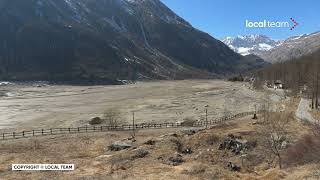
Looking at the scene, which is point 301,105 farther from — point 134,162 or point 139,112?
point 134,162

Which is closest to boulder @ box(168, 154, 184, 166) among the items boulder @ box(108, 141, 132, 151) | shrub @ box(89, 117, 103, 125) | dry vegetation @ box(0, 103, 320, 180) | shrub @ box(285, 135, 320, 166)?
dry vegetation @ box(0, 103, 320, 180)

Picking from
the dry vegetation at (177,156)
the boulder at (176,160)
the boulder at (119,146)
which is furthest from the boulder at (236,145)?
the boulder at (119,146)

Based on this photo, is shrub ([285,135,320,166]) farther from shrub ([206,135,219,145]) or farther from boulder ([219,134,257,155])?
shrub ([206,135,219,145])

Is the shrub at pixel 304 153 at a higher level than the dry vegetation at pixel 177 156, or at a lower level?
higher

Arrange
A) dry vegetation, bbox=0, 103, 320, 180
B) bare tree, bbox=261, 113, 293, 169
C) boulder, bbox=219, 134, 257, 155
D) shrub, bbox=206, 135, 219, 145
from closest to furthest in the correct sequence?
dry vegetation, bbox=0, 103, 320, 180 < bare tree, bbox=261, 113, 293, 169 < boulder, bbox=219, 134, 257, 155 < shrub, bbox=206, 135, 219, 145

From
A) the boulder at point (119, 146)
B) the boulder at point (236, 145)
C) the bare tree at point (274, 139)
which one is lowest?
the boulder at point (119, 146)

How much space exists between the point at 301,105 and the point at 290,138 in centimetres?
5770

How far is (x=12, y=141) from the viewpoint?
246 feet

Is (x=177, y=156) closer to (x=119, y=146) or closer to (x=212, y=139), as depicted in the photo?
(x=212, y=139)

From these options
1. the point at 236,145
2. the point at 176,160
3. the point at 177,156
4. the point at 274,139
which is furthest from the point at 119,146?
the point at 274,139

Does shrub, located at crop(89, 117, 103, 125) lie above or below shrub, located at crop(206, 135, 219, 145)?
below

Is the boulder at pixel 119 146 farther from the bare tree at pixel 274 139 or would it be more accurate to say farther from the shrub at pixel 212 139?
the bare tree at pixel 274 139

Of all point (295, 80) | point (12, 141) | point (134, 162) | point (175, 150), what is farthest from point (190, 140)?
point (295, 80)

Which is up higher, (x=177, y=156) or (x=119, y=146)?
(x=177, y=156)
